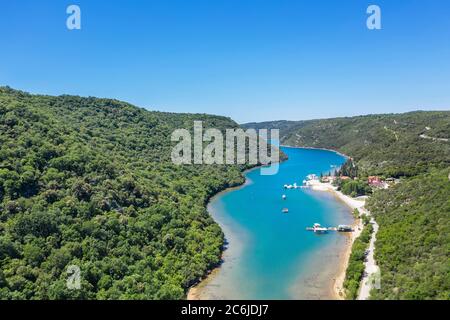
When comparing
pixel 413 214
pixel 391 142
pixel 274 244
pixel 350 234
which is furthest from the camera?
pixel 391 142

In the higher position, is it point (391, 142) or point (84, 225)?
point (391, 142)

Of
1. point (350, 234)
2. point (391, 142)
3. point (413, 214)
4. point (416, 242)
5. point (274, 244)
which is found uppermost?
point (391, 142)

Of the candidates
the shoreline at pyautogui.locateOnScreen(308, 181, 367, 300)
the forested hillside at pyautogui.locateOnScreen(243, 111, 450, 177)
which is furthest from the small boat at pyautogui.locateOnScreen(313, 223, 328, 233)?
the forested hillside at pyautogui.locateOnScreen(243, 111, 450, 177)

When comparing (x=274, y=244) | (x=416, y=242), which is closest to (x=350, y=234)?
(x=274, y=244)

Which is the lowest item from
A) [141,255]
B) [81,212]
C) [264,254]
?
[264,254]

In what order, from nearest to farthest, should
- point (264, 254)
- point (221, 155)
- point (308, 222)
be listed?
point (264, 254)
point (308, 222)
point (221, 155)

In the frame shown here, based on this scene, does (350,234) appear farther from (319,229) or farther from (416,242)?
(416,242)

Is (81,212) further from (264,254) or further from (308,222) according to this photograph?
(308,222)
